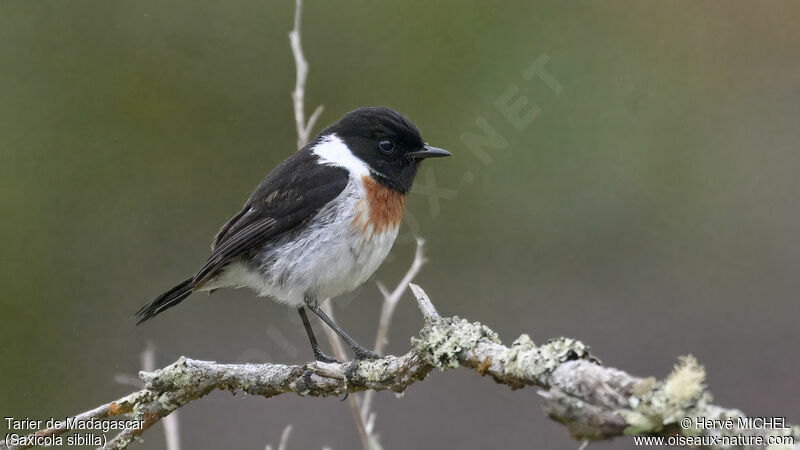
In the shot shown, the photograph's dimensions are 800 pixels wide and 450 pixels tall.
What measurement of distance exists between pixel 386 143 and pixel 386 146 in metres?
0.01

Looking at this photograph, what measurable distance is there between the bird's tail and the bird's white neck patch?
2.58 ft

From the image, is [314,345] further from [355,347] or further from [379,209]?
[379,209]

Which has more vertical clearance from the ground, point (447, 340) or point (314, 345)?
point (314, 345)

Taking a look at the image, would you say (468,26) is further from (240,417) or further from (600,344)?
(240,417)

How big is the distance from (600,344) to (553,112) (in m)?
1.81

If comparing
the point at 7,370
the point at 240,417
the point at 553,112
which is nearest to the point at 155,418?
the point at 240,417

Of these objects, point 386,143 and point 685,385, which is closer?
point 685,385

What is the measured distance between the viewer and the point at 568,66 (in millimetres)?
6238

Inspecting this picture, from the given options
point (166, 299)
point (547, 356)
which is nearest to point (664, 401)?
point (547, 356)

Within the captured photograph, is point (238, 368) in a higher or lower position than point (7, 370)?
lower

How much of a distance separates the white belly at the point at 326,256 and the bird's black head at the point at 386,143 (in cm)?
15

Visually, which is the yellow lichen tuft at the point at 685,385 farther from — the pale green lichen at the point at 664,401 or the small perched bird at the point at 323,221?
the small perched bird at the point at 323,221

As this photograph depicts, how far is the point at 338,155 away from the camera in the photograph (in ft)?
12.1

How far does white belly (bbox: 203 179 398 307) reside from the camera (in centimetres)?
343
